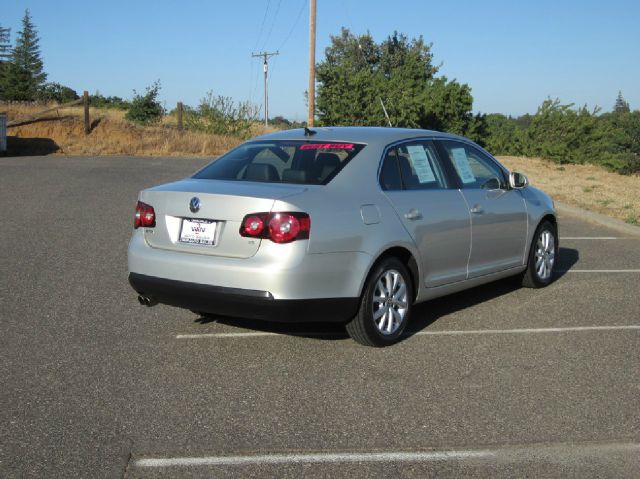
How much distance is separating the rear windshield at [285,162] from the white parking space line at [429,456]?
2349 mm

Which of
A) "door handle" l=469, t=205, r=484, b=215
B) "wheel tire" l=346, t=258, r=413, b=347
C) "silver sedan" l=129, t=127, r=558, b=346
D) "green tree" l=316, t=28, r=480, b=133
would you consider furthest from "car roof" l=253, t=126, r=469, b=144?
"green tree" l=316, t=28, r=480, b=133

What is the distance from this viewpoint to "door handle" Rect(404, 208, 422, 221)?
21.0 ft

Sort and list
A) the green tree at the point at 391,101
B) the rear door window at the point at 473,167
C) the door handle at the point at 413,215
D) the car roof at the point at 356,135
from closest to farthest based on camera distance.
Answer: the door handle at the point at 413,215, the car roof at the point at 356,135, the rear door window at the point at 473,167, the green tree at the point at 391,101

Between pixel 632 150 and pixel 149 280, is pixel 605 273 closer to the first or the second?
pixel 149 280

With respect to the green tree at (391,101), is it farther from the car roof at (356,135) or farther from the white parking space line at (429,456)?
the white parking space line at (429,456)

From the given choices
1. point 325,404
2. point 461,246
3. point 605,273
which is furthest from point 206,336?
point 605,273

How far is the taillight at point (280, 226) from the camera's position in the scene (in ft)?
18.1

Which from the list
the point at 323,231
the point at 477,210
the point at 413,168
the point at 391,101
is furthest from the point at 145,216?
the point at 391,101

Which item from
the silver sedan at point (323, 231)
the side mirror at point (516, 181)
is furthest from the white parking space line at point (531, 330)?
the side mirror at point (516, 181)

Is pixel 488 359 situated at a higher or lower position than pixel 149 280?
lower

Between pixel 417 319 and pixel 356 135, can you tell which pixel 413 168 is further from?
pixel 417 319

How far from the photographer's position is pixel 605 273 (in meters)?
9.47

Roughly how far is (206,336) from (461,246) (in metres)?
2.27

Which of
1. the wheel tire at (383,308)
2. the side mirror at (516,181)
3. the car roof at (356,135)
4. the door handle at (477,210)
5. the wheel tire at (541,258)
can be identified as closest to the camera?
the wheel tire at (383,308)
